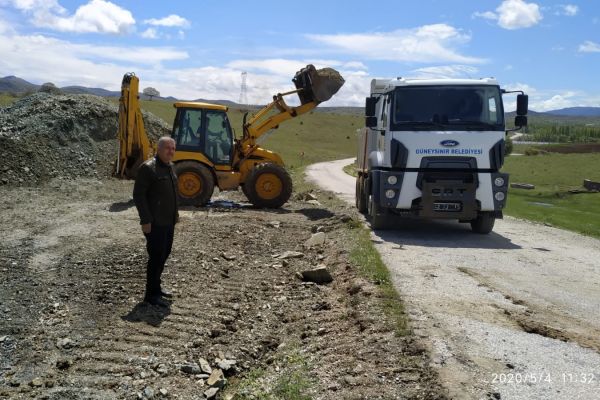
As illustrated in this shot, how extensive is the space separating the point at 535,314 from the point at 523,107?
5989mm

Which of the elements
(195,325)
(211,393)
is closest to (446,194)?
(195,325)

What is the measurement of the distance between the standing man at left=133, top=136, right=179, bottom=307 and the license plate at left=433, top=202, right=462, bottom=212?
642cm

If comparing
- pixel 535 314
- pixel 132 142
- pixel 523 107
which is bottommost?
pixel 535 314

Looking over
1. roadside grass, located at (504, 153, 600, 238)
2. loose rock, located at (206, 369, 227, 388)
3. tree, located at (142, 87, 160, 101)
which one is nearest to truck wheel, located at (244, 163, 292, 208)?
roadside grass, located at (504, 153, 600, 238)

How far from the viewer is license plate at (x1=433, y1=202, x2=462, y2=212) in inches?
482

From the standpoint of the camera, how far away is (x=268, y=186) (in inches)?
659

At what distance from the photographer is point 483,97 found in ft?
40.3

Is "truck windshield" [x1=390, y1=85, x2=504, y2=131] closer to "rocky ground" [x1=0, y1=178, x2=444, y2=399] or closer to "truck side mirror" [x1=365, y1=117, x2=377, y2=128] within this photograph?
"truck side mirror" [x1=365, y1=117, x2=377, y2=128]

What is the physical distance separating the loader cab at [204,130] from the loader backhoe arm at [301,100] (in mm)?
744

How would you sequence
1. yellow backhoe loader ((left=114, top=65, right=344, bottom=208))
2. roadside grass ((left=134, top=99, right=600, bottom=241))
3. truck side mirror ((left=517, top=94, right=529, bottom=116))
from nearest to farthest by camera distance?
truck side mirror ((left=517, top=94, right=529, bottom=116))
yellow backhoe loader ((left=114, top=65, right=344, bottom=208))
roadside grass ((left=134, top=99, right=600, bottom=241))

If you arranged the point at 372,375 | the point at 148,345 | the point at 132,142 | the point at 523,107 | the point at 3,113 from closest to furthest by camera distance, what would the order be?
the point at 372,375
the point at 148,345
the point at 523,107
the point at 132,142
the point at 3,113

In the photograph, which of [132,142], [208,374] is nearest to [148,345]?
[208,374]

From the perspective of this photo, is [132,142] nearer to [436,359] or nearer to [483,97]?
[483,97]
